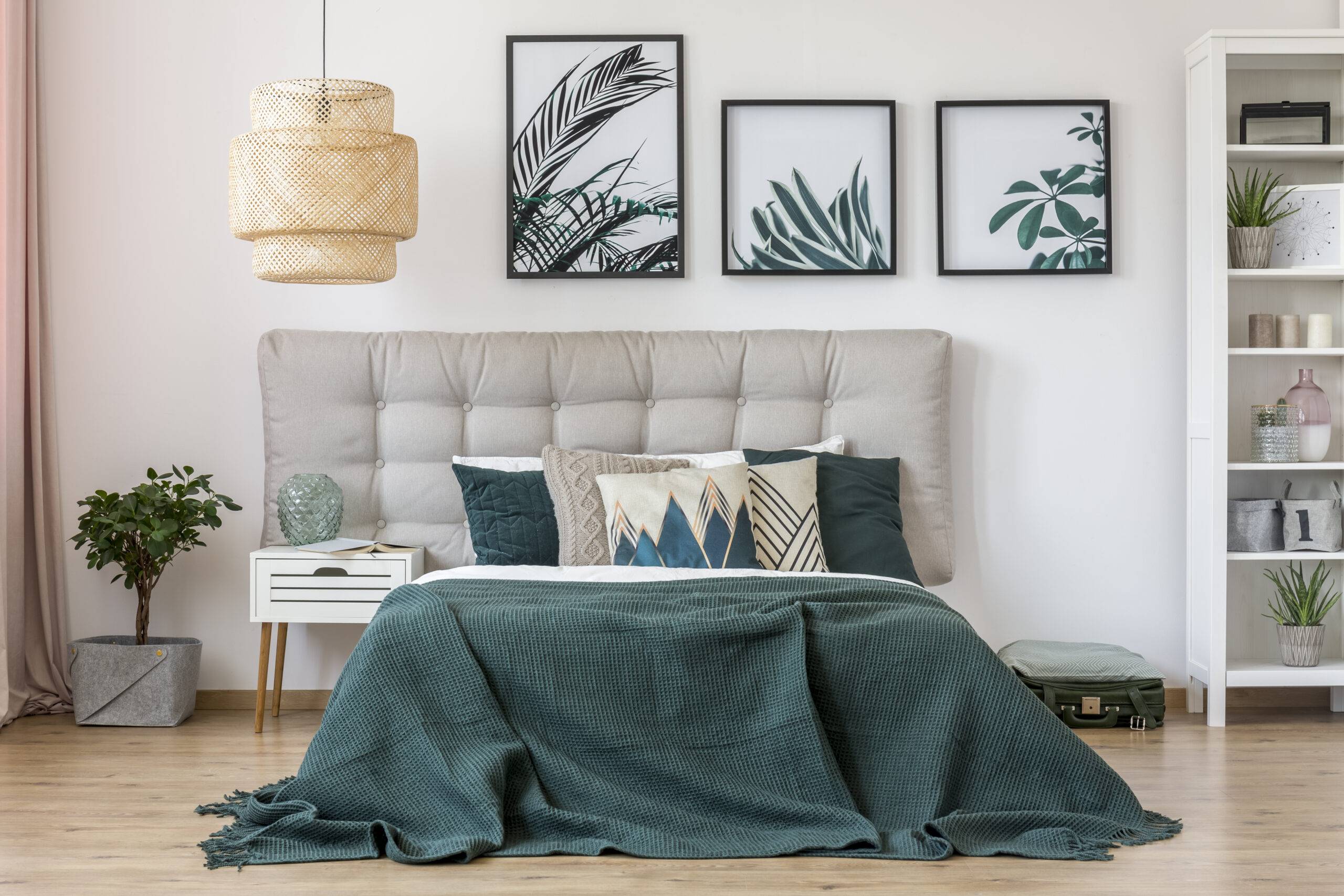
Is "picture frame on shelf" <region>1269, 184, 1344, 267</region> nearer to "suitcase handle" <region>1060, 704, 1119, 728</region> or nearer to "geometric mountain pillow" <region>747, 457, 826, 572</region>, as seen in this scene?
"suitcase handle" <region>1060, 704, 1119, 728</region>

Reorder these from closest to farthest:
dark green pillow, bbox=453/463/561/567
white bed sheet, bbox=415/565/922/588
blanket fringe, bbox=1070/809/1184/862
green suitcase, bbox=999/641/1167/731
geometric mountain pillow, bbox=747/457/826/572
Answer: blanket fringe, bbox=1070/809/1184/862, white bed sheet, bbox=415/565/922/588, geometric mountain pillow, bbox=747/457/826/572, dark green pillow, bbox=453/463/561/567, green suitcase, bbox=999/641/1167/731

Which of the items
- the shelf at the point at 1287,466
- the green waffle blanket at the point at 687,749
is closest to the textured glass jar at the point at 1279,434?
the shelf at the point at 1287,466

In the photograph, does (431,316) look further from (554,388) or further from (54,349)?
(54,349)

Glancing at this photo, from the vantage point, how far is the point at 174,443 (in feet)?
12.0

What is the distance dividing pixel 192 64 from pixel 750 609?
103 inches

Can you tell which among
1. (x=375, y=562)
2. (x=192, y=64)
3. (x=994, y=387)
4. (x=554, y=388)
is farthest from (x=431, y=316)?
(x=994, y=387)

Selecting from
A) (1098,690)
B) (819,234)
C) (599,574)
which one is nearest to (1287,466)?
(1098,690)

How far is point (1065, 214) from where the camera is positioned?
3.62m

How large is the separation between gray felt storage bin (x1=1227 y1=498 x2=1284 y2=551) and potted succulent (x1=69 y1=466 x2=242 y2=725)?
3.04m

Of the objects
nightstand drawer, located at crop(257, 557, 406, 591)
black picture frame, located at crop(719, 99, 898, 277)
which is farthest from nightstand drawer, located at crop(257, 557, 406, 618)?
black picture frame, located at crop(719, 99, 898, 277)

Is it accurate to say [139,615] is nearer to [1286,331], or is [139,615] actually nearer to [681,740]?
[681,740]

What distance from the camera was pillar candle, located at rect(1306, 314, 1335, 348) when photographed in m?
3.49

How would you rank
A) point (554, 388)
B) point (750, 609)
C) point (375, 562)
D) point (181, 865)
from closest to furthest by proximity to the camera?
point (181, 865) < point (750, 609) < point (375, 562) < point (554, 388)

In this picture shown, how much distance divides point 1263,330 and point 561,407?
2.18 metres
